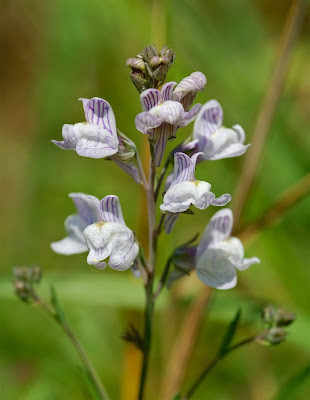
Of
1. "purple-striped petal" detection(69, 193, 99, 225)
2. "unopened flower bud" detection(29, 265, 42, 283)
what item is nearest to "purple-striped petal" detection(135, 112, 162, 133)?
"purple-striped petal" detection(69, 193, 99, 225)

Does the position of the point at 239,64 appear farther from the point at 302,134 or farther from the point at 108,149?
the point at 108,149

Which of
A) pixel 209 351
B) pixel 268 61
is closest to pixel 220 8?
pixel 268 61

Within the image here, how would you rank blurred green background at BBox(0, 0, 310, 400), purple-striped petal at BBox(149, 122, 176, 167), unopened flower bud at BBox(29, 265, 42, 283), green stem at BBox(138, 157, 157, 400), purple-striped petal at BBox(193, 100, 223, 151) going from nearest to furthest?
1. purple-striped petal at BBox(149, 122, 176, 167)
2. green stem at BBox(138, 157, 157, 400)
3. purple-striped petal at BBox(193, 100, 223, 151)
4. unopened flower bud at BBox(29, 265, 42, 283)
5. blurred green background at BBox(0, 0, 310, 400)

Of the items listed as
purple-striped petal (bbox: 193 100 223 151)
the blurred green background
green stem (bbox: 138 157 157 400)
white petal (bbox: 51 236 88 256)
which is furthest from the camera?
the blurred green background

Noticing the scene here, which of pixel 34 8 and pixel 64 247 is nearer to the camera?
pixel 64 247

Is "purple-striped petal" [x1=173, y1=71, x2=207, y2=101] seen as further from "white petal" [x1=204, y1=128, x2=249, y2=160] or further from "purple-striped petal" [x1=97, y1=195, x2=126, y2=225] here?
"purple-striped petal" [x1=97, y1=195, x2=126, y2=225]

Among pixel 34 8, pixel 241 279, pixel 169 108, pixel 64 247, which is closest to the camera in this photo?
pixel 169 108

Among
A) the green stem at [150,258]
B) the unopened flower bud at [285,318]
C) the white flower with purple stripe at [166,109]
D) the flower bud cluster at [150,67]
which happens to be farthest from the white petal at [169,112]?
the unopened flower bud at [285,318]
